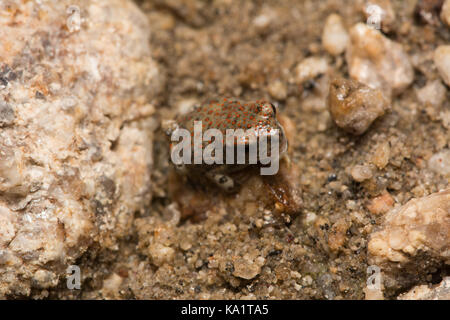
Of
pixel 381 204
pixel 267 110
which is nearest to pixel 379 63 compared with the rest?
pixel 267 110

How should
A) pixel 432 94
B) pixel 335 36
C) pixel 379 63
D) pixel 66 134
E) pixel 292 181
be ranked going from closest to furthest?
1. pixel 66 134
2. pixel 292 181
3. pixel 432 94
4. pixel 379 63
5. pixel 335 36

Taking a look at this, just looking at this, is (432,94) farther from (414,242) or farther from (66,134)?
(66,134)

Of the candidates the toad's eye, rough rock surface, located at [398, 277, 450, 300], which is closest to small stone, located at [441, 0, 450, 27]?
the toad's eye

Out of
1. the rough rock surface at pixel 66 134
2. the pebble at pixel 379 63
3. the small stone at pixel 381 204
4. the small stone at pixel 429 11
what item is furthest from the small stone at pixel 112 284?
the small stone at pixel 429 11

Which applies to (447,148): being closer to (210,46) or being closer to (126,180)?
(210,46)

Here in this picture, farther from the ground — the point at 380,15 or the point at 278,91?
the point at 380,15

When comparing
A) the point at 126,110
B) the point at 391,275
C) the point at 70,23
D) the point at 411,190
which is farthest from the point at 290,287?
the point at 70,23
